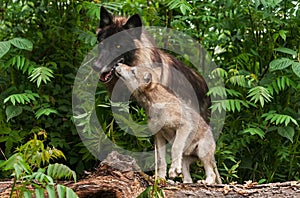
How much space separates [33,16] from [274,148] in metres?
2.81

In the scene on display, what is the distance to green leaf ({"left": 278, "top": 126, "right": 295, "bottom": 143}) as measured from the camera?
5318 millimetres

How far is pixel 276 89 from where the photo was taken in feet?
17.4

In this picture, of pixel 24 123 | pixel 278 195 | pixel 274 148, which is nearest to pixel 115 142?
pixel 24 123

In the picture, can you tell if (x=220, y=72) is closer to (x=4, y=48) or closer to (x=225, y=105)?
(x=225, y=105)

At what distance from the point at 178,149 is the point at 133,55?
33.2 inches

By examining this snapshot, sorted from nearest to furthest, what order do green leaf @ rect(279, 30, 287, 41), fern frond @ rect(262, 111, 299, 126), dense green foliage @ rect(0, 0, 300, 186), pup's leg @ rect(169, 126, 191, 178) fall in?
pup's leg @ rect(169, 126, 191, 178) → fern frond @ rect(262, 111, 299, 126) → green leaf @ rect(279, 30, 287, 41) → dense green foliage @ rect(0, 0, 300, 186)

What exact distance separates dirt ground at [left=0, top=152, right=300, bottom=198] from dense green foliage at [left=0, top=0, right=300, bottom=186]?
4.02 feet

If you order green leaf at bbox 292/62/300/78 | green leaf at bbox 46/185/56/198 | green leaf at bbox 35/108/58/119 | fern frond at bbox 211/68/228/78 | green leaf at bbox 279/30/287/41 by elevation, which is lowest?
green leaf at bbox 46/185/56/198

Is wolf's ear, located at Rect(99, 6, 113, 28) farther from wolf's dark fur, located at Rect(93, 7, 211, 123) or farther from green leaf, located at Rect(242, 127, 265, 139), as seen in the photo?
green leaf, located at Rect(242, 127, 265, 139)

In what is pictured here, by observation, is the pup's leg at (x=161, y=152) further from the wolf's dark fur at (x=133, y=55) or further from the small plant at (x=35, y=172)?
the small plant at (x=35, y=172)

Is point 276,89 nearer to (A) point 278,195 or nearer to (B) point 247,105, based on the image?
(B) point 247,105

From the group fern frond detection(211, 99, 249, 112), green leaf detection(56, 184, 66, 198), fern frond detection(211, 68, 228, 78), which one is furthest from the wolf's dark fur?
green leaf detection(56, 184, 66, 198)

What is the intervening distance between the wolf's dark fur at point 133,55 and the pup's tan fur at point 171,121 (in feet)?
0.31

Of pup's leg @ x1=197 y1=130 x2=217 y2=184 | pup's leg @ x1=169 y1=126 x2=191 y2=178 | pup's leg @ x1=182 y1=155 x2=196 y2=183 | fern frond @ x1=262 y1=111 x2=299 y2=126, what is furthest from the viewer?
fern frond @ x1=262 y1=111 x2=299 y2=126
